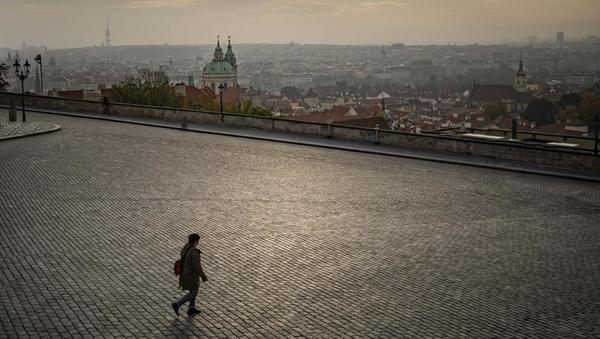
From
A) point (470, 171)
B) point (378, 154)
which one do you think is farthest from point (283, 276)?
point (378, 154)

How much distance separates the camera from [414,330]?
444 inches

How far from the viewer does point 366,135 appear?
3148 cm

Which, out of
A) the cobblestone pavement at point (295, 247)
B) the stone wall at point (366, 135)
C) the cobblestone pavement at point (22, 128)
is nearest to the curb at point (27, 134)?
the cobblestone pavement at point (22, 128)

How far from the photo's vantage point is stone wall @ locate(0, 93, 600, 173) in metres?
26.4

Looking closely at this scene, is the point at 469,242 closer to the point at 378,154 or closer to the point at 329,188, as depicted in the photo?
the point at 329,188

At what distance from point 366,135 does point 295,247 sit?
643 inches

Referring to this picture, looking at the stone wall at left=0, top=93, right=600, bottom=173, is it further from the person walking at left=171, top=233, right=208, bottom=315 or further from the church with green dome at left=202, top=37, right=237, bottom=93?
the church with green dome at left=202, top=37, right=237, bottom=93

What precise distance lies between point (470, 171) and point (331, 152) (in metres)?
5.61

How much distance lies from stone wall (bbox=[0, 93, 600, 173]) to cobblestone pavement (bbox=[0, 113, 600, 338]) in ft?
6.52

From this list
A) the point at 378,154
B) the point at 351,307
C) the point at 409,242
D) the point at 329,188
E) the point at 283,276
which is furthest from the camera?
the point at 378,154

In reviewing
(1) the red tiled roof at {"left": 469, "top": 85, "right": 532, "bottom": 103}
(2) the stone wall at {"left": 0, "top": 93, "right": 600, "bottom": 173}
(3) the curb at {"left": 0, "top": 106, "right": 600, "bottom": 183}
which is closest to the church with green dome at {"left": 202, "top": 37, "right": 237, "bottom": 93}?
(1) the red tiled roof at {"left": 469, "top": 85, "right": 532, "bottom": 103}

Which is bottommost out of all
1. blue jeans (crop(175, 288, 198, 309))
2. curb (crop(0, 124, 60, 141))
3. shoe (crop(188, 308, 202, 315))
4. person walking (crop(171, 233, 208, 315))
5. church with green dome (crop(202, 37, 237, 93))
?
shoe (crop(188, 308, 202, 315))

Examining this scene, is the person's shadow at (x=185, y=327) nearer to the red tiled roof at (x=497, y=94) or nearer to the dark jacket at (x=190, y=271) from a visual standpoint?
the dark jacket at (x=190, y=271)

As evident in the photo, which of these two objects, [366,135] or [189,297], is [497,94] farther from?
[189,297]
